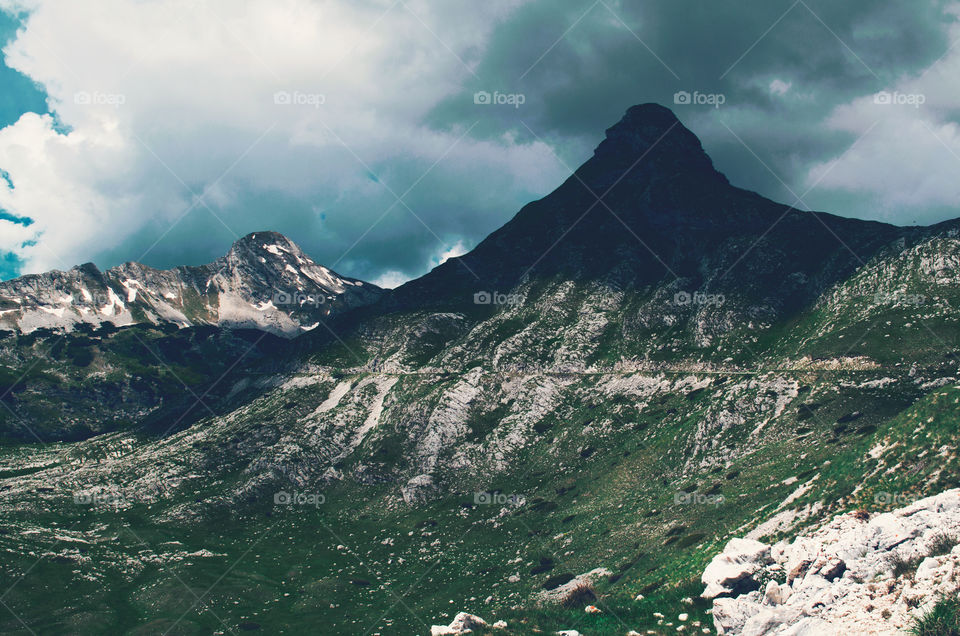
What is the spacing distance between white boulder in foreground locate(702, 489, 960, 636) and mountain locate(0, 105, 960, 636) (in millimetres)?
960

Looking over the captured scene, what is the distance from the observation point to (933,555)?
826 inches

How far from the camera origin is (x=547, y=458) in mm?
113938

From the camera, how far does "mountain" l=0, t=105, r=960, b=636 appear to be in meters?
55.7

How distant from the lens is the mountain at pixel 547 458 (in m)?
55.7

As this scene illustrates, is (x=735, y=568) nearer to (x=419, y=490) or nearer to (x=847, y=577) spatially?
(x=847, y=577)

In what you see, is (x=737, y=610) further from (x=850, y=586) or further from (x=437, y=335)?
(x=437, y=335)

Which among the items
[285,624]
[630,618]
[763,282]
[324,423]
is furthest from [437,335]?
[630,618]

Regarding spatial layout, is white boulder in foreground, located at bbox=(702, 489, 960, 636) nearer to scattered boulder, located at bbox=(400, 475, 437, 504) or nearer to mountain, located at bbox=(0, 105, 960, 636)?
mountain, located at bbox=(0, 105, 960, 636)

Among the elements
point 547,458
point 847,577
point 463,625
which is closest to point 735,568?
point 847,577

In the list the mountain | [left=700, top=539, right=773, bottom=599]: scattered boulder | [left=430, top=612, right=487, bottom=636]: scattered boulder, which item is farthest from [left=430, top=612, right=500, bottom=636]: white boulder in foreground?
[left=700, top=539, right=773, bottom=599]: scattered boulder

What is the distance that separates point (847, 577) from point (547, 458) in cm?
9344

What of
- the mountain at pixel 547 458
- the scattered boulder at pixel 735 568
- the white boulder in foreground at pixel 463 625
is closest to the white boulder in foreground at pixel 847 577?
the scattered boulder at pixel 735 568

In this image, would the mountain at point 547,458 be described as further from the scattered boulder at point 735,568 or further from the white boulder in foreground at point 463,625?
the white boulder in foreground at point 463,625

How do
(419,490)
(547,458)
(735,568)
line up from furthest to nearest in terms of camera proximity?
(419,490) < (547,458) < (735,568)
